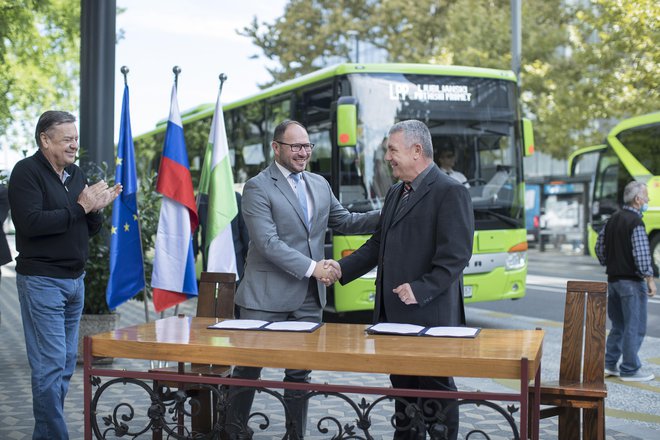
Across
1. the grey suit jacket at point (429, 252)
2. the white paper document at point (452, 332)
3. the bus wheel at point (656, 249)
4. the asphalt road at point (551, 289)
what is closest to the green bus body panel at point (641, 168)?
the bus wheel at point (656, 249)

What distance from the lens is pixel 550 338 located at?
10.8m

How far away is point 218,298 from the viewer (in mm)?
5676

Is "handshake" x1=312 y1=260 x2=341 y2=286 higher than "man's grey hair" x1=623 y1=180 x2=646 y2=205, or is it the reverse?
"man's grey hair" x1=623 y1=180 x2=646 y2=205

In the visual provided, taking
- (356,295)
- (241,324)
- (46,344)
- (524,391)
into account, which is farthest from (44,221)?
(356,295)

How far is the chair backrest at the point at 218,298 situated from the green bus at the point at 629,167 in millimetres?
16298

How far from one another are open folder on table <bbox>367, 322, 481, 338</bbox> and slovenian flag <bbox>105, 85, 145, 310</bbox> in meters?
3.53

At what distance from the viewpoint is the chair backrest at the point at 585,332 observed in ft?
15.6

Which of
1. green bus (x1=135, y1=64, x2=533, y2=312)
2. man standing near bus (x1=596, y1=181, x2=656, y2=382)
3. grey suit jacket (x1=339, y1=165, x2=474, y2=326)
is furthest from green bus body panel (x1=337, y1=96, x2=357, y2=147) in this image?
grey suit jacket (x1=339, y1=165, x2=474, y2=326)

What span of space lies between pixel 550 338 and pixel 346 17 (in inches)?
875

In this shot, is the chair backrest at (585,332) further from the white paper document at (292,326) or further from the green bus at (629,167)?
the green bus at (629,167)

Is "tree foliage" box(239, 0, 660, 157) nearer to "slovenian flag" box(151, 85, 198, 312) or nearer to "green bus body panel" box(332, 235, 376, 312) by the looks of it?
"green bus body panel" box(332, 235, 376, 312)

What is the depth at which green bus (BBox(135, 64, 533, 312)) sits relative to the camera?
10.7 m

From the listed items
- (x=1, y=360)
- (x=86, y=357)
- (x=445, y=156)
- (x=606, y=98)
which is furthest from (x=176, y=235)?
(x=606, y=98)

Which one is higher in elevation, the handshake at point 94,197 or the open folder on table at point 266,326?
the handshake at point 94,197
